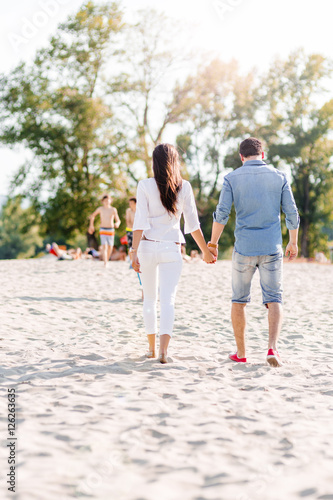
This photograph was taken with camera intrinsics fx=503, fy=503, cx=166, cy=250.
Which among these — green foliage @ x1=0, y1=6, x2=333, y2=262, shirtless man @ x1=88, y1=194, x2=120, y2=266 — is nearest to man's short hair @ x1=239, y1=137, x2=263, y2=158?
shirtless man @ x1=88, y1=194, x2=120, y2=266

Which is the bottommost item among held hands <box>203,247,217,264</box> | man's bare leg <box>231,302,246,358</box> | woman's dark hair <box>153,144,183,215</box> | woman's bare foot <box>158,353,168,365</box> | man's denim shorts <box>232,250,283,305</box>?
woman's bare foot <box>158,353,168,365</box>

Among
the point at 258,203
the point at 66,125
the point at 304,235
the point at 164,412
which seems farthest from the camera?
the point at 304,235

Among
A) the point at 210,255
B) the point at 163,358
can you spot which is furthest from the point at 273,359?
the point at 210,255

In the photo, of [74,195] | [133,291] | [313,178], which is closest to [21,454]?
[133,291]

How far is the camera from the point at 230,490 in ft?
7.84

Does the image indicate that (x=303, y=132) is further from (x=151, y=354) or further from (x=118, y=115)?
(x=151, y=354)

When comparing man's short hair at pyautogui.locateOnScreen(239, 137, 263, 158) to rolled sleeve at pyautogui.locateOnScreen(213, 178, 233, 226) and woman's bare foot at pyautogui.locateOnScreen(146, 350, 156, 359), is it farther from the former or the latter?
woman's bare foot at pyautogui.locateOnScreen(146, 350, 156, 359)

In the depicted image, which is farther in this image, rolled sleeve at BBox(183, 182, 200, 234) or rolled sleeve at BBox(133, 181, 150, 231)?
rolled sleeve at BBox(183, 182, 200, 234)

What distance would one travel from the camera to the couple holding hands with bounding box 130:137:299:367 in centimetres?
456

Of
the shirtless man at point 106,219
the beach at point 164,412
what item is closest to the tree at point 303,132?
the shirtless man at point 106,219

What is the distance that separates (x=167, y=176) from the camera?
177 inches

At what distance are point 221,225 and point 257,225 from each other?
35 cm

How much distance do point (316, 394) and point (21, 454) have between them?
7.69 feet

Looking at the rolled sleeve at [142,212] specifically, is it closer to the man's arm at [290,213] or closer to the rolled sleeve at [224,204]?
the rolled sleeve at [224,204]
